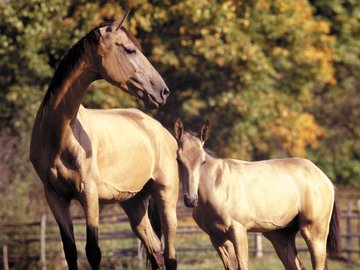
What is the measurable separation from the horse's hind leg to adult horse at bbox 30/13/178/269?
1.85 m

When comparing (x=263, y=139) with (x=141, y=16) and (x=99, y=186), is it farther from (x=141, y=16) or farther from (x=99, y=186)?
(x=99, y=186)

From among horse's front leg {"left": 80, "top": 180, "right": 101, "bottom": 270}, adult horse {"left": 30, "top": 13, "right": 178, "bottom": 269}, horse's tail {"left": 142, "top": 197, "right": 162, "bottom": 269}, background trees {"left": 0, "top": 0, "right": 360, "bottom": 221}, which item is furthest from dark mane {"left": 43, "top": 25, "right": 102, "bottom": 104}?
background trees {"left": 0, "top": 0, "right": 360, "bottom": 221}

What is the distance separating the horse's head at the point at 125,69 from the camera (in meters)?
8.84

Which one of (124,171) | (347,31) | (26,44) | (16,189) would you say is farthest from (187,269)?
(347,31)

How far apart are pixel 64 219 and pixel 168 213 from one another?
136 cm

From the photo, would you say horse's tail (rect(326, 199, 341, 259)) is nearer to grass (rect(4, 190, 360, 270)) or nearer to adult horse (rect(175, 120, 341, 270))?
adult horse (rect(175, 120, 341, 270))

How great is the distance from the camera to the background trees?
775 inches

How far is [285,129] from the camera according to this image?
82.6 feet

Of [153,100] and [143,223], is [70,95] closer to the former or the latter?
[153,100]

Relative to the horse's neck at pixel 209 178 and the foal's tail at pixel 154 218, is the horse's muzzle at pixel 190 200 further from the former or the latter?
the foal's tail at pixel 154 218

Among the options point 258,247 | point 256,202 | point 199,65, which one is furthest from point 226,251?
point 199,65

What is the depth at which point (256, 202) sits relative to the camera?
10.4m

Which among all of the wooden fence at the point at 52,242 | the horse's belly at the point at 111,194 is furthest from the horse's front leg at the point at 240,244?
the wooden fence at the point at 52,242

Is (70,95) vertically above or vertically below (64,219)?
above
